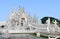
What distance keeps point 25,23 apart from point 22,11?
8.29 feet

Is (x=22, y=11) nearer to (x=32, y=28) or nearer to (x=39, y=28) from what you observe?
(x=32, y=28)

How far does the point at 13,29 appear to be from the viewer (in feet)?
132

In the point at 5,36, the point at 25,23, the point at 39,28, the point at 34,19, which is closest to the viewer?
the point at 5,36

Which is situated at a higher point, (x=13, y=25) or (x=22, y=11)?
(x=22, y=11)

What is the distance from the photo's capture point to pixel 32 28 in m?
41.8

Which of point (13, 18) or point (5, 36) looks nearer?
point (5, 36)

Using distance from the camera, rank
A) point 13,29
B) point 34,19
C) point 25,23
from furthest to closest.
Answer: point 34,19, point 25,23, point 13,29

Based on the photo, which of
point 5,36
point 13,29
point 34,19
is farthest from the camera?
point 34,19

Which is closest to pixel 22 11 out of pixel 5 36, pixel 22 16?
pixel 22 16

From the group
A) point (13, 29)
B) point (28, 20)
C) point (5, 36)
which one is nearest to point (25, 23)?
point (28, 20)

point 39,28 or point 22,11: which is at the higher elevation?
point 22,11

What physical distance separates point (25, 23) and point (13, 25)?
8.67 feet

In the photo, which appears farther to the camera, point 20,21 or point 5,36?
point 20,21

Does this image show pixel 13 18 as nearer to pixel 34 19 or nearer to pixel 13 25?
pixel 13 25
